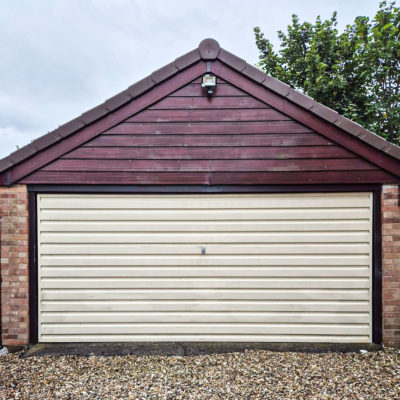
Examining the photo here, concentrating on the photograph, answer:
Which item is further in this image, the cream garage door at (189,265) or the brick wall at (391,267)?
the cream garage door at (189,265)

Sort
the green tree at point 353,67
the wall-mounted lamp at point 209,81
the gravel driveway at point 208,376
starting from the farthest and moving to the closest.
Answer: the green tree at point 353,67 → the wall-mounted lamp at point 209,81 → the gravel driveway at point 208,376

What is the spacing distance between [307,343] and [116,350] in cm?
264

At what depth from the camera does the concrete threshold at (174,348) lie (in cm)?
369

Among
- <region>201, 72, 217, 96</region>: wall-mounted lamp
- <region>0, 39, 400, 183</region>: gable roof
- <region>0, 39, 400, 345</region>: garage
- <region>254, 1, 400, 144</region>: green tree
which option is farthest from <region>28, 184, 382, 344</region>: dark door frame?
<region>254, 1, 400, 144</region>: green tree

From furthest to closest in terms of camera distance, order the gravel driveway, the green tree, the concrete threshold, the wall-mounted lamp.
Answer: the green tree, the wall-mounted lamp, the concrete threshold, the gravel driveway

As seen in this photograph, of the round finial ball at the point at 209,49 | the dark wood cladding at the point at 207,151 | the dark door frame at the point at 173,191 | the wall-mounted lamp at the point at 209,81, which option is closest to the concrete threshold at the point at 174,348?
the dark door frame at the point at 173,191

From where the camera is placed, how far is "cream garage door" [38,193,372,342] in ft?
12.8

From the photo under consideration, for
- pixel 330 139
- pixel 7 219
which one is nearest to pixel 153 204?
pixel 7 219

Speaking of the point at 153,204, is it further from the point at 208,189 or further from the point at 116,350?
the point at 116,350

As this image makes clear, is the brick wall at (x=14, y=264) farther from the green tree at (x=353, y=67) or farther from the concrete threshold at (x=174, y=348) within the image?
the green tree at (x=353, y=67)

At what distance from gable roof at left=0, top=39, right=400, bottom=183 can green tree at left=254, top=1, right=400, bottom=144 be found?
5.23 metres

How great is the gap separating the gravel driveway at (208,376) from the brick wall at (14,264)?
0.35m

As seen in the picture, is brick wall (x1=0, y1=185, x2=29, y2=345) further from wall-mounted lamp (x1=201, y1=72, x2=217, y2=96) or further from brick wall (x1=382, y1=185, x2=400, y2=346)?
brick wall (x1=382, y1=185, x2=400, y2=346)

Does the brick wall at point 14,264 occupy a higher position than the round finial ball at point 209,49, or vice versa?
the round finial ball at point 209,49
